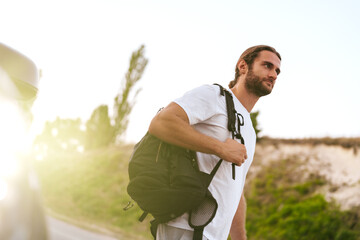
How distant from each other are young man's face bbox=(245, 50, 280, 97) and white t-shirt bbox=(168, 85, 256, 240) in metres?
0.33

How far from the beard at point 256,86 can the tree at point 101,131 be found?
2545cm

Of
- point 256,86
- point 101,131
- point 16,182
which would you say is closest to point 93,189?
point 101,131

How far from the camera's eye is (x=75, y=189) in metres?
20.3

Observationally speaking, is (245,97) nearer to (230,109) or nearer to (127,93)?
(230,109)

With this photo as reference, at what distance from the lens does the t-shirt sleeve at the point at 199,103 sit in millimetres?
2012

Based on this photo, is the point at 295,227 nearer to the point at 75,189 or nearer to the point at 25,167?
the point at 25,167

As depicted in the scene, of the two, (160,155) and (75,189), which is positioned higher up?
(160,155)

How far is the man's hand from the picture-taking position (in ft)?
6.40

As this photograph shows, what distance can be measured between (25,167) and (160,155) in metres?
1.35

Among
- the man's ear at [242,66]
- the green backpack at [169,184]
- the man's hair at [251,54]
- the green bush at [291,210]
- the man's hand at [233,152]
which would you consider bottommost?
the green bush at [291,210]

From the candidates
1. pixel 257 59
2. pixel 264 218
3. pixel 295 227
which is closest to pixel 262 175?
Answer: pixel 264 218

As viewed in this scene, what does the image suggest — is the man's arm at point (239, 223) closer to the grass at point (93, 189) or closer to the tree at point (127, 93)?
the grass at point (93, 189)

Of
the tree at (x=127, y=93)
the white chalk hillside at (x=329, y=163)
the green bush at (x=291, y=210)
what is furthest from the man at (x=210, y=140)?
the tree at (x=127, y=93)

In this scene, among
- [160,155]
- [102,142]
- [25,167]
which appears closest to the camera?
[25,167]
